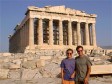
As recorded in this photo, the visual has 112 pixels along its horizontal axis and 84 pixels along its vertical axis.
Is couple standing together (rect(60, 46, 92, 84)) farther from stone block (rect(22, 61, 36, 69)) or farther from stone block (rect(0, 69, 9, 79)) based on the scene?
stone block (rect(22, 61, 36, 69))

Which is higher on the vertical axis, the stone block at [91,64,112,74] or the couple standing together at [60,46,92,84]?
the couple standing together at [60,46,92,84]

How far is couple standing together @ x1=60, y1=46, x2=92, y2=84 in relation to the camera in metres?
7.12

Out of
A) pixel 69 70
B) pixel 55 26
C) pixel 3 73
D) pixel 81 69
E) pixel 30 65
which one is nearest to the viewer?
pixel 81 69

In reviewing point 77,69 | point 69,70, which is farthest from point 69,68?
point 77,69

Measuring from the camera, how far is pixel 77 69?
7215 millimetres

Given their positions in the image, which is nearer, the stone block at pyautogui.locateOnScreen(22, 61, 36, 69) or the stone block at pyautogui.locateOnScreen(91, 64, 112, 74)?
the stone block at pyautogui.locateOnScreen(91, 64, 112, 74)

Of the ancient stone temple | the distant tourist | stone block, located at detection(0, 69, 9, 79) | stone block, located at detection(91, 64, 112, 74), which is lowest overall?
stone block, located at detection(0, 69, 9, 79)

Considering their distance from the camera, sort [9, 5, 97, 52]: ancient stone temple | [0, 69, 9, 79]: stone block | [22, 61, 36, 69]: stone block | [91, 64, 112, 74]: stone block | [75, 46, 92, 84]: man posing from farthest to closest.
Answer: [9, 5, 97, 52]: ancient stone temple < [22, 61, 36, 69]: stone block < [0, 69, 9, 79]: stone block < [91, 64, 112, 74]: stone block < [75, 46, 92, 84]: man posing

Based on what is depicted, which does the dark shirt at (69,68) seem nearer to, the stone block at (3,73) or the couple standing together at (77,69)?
the couple standing together at (77,69)

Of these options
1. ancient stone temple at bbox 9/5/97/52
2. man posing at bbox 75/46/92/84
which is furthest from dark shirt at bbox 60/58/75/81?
ancient stone temple at bbox 9/5/97/52

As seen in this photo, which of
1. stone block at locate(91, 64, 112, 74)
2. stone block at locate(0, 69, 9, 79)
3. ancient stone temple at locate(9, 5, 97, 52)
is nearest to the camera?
stone block at locate(91, 64, 112, 74)

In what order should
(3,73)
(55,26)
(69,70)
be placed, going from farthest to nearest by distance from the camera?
(55,26) < (3,73) < (69,70)

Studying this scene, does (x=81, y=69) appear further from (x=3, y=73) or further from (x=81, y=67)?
(x=3, y=73)

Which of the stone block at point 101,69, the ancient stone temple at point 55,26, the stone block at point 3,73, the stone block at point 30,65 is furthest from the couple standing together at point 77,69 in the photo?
the ancient stone temple at point 55,26
